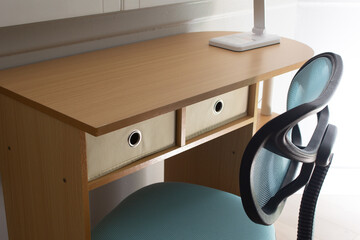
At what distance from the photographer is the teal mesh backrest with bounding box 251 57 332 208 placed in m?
1.02

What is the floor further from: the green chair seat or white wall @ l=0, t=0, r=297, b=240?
the green chair seat

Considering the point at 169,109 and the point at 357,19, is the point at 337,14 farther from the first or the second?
the point at 169,109

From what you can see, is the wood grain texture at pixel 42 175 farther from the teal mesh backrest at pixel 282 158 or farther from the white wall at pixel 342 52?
the white wall at pixel 342 52

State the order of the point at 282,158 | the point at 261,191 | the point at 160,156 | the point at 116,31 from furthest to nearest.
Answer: the point at 116,31, the point at 160,156, the point at 282,158, the point at 261,191

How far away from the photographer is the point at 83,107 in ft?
3.69

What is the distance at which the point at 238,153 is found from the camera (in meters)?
1.74

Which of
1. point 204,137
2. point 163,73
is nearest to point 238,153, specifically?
point 204,137

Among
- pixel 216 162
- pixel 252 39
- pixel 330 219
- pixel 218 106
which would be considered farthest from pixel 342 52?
pixel 218 106

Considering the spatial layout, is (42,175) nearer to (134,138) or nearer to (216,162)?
(134,138)

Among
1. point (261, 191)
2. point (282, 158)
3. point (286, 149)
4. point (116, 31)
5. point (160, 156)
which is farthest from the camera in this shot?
point (116, 31)

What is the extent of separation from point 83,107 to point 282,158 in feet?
1.52

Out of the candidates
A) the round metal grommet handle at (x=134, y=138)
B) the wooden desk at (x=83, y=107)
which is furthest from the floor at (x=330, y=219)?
→ the round metal grommet handle at (x=134, y=138)

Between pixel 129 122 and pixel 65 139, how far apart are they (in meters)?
0.16

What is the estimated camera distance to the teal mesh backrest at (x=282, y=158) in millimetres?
1019
